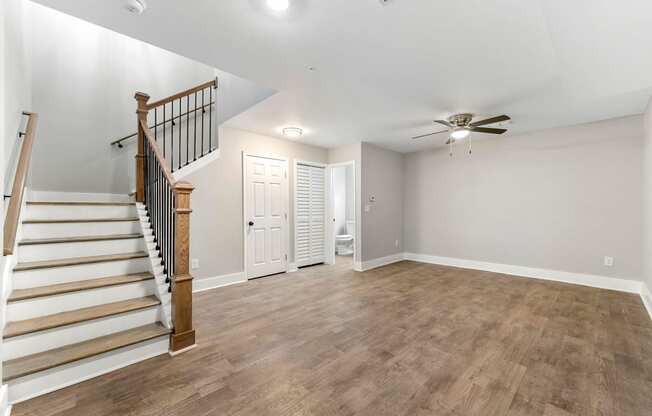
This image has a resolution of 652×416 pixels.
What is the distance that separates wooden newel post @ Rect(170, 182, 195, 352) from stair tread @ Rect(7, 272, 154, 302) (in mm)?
447

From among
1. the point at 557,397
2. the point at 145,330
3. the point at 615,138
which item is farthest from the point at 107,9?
the point at 615,138

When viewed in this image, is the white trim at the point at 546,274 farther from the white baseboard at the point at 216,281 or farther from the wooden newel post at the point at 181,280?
the wooden newel post at the point at 181,280

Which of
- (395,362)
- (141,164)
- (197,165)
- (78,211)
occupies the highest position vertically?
(197,165)

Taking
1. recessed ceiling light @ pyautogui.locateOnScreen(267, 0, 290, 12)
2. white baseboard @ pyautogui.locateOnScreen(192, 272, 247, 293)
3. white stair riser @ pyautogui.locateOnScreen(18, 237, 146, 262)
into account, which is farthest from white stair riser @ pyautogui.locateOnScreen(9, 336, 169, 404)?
recessed ceiling light @ pyautogui.locateOnScreen(267, 0, 290, 12)

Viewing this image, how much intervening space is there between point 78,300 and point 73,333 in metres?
0.29

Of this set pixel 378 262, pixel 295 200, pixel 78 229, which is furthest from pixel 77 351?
pixel 378 262

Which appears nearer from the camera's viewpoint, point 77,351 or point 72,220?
point 77,351

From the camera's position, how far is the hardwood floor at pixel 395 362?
1657mm

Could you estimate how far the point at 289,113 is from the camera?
144 inches

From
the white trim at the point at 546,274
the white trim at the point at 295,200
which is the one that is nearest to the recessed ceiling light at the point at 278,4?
the white trim at the point at 295,200

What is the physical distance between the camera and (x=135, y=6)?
1.69m

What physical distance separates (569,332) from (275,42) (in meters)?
3.77

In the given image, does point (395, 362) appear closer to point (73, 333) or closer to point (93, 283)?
point (73, 333)

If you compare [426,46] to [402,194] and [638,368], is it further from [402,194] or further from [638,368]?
[402,194]
